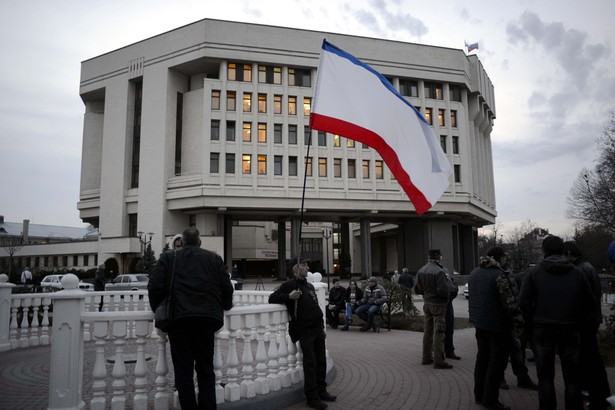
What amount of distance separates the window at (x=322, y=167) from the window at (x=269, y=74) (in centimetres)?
868

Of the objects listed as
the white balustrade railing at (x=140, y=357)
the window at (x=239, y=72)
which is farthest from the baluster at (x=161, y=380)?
the window at (x=239, y=72)

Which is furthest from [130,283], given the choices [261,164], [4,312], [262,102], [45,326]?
[262,102]

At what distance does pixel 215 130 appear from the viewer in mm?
42469

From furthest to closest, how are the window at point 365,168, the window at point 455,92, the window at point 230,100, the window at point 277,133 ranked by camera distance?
the window at point 455,92
the window at point 365,168
the window at point 277,133
the window at point 230,100

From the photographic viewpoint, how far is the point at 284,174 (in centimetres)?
4319

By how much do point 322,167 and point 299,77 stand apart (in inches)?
371

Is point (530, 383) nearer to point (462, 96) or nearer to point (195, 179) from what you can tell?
point (195, 179)

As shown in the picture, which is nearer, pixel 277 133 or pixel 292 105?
pixel 277 133

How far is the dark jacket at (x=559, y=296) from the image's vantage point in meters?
4.83

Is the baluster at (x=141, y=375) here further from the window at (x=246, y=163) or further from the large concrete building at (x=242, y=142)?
the window at (x=246, y=163)

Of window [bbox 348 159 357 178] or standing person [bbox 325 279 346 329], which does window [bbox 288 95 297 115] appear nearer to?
window [bbox 348 159 357 178]

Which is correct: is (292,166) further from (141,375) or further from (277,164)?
(141,375)

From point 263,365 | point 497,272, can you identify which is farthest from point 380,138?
point 263,365

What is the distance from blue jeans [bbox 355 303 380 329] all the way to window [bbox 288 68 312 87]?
115 ft
